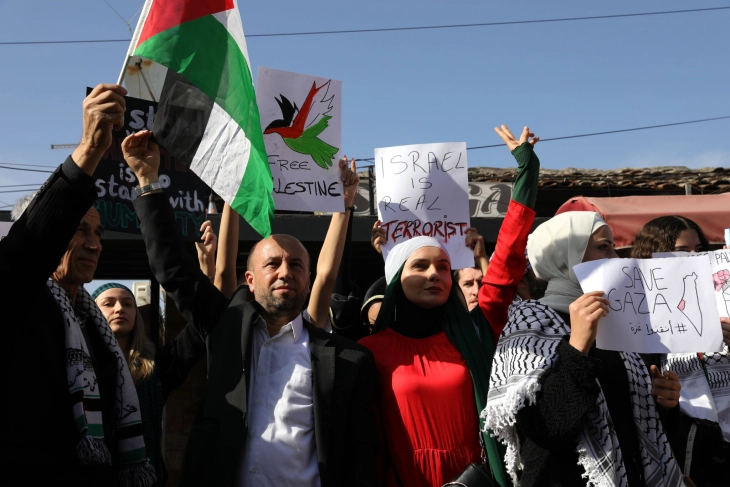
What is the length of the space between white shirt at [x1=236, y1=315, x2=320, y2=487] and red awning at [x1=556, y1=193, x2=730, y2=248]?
3.96 m

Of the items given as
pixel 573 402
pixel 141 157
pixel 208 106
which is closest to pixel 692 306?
pixel 573 402

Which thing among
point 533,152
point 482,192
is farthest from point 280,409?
point 482,192

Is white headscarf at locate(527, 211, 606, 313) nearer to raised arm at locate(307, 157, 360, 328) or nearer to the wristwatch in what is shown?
raised arm at locate(307, 157, 360, 328)

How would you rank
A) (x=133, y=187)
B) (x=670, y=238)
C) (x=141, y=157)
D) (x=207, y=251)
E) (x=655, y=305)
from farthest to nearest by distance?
(x=133, y=187), (x=207, y=251), (x=670, y=238), (x=141, y=157), (x=655, y=305)

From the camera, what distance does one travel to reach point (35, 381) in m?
2.42

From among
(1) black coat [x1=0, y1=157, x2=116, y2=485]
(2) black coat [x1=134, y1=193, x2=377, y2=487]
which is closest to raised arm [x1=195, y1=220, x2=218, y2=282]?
(2) black coat [x1=134, y1=193, x2=377, y2=487]

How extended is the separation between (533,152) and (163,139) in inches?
62.3

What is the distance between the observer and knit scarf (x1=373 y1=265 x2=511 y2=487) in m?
3.13

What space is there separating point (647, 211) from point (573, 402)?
4.58m

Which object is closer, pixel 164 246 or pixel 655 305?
pixel 655 305

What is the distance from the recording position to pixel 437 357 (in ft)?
11.0

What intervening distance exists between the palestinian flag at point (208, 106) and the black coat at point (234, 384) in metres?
0.27

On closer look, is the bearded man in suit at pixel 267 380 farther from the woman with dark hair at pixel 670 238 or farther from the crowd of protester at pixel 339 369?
the woman with dark hair at pixel 670 238

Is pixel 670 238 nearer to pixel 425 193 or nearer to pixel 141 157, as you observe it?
pixel 425 193
